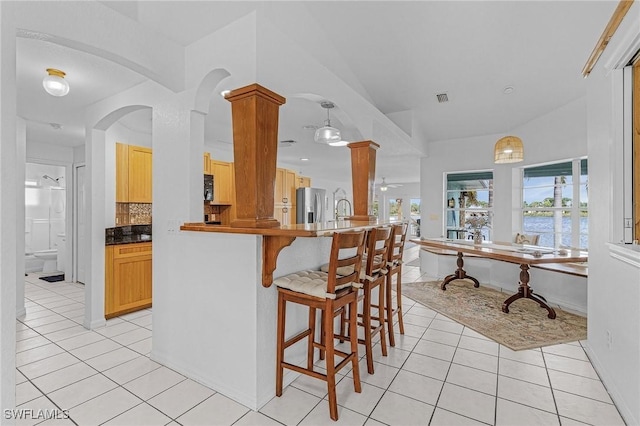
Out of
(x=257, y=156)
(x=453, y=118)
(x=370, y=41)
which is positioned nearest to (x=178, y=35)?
(x=257, y=156)

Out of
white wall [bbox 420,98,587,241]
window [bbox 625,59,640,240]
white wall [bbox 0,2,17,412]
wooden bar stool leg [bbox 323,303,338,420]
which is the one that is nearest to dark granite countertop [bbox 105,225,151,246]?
white wall [bbox 0,2,17,412]

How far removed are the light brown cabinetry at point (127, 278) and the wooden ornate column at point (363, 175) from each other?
109 inches

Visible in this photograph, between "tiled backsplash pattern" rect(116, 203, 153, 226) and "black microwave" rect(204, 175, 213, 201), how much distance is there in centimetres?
88

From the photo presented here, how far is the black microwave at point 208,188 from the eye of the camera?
17.2 ft

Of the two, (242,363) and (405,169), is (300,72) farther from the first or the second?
(405,169)

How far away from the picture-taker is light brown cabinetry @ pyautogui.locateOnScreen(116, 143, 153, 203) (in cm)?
402

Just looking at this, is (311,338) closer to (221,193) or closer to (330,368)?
(330,368)

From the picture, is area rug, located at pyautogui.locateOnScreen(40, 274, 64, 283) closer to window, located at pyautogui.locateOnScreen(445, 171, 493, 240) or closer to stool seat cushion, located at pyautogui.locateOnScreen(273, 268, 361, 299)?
stool seat cushion, located at pyautogui.locateOnScreen(273, 268, 361, 299)

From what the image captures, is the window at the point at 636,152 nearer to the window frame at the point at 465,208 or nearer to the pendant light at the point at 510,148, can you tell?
the pendant light at the point at 510,148

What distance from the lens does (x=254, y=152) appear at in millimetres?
2018

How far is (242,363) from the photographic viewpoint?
2.02 meters

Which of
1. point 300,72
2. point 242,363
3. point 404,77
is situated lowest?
point 242,363

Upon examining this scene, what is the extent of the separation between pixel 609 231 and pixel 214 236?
2.74 m

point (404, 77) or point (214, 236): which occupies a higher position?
point (404, 77)
